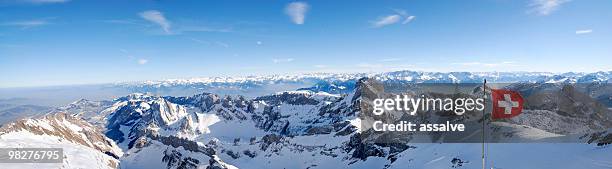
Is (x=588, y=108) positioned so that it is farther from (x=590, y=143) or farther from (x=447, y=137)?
(x=590, y=143)

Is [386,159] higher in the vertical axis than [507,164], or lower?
lower

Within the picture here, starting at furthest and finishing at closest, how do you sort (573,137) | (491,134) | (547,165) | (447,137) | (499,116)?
(447,137), (491,134), (573,137), (547,165), (499,116)

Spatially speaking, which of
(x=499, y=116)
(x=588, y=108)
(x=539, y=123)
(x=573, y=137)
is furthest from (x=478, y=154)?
(x=499, y=116)

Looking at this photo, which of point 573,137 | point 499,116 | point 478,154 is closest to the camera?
point 499,116

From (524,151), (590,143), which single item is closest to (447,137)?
(524,151)

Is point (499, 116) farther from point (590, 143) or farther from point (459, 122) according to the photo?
point (459, 122)

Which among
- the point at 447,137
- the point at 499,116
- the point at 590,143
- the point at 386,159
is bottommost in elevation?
the point at 386,159

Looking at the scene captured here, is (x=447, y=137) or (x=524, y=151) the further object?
(x=447, y=137)
